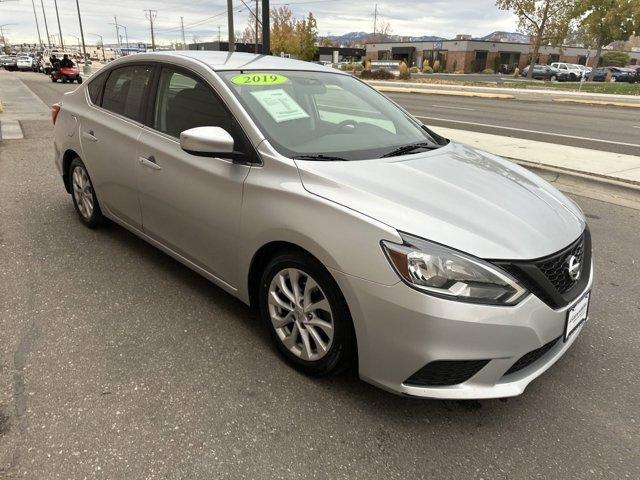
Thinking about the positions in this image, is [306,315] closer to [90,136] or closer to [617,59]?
[90,136]

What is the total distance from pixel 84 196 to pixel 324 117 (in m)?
2.59

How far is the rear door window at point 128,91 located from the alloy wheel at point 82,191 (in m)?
0.71

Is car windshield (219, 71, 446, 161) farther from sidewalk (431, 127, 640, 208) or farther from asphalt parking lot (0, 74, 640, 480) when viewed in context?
sidewalk (431, 127, 640, 208)

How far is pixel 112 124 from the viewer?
4.11 meters

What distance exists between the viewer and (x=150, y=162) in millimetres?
3600

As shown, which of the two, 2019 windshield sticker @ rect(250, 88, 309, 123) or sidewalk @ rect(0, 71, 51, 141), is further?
sidewalk @ rect(0, 71, 51, 141)

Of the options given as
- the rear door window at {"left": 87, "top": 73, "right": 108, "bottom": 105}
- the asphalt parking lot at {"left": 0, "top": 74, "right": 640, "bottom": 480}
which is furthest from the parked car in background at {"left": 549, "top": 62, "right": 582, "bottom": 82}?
the rear door window at {"left": 87, "top": 73, "right": 108, "bottom": 105}

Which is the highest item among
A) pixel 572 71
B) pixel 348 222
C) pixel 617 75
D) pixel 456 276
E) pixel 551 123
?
pixel 348 222

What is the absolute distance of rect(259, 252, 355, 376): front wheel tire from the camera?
251 centimetres

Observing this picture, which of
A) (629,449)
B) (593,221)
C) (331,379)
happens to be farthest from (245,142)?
(593,221)

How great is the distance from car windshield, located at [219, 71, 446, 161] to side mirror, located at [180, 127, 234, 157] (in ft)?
0.76

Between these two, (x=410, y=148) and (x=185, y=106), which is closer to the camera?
(x=410, y=148)

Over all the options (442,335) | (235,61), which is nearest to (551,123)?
(235,61)

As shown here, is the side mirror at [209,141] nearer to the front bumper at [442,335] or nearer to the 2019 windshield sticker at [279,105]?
the 2019 windshield sticker at [279,105]
